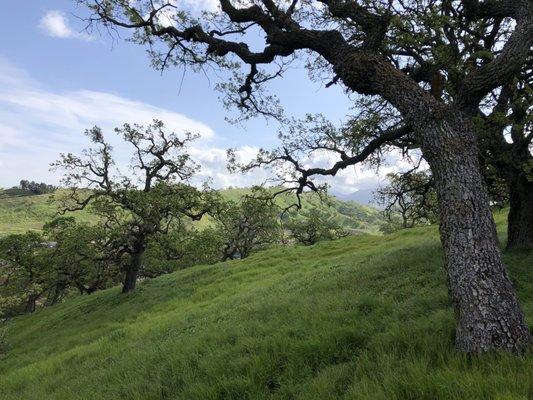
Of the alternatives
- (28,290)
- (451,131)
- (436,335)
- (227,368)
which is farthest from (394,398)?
(28,290)

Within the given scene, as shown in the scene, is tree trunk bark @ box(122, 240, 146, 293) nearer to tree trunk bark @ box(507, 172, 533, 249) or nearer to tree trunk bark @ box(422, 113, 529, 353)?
tree trunk bark @ box(507, 172, 533, 249)

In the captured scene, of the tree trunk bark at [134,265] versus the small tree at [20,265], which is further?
the small tree at [20,265]

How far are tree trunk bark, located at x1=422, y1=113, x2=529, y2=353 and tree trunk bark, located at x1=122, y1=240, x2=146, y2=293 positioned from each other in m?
27.6

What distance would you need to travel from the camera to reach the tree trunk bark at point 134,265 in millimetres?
31188

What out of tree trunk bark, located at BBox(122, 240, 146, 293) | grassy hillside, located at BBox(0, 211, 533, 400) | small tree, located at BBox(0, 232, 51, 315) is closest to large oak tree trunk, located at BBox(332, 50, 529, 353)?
grassy hillside, located at BBox(0, 211, 533, 400)

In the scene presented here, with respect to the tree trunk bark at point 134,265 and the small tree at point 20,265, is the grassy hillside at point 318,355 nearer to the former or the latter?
the tree trunk bark at point 134,265

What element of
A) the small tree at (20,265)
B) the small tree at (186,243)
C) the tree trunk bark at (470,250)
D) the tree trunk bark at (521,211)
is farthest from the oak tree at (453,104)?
the small tree at (20,265)

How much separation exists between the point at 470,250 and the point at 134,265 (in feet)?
97.1

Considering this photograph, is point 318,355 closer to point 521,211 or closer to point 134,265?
point 521,211

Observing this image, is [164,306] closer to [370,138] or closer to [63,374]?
[63,374]

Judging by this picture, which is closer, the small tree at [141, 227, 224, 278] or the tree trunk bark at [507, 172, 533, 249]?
the tree trunk bark at [507, 172, 533, 249]

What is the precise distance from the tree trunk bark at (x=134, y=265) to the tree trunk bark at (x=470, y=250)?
90.5 ft

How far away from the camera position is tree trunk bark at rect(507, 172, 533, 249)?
15148 millimetres

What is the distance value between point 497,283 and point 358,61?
4862mm
